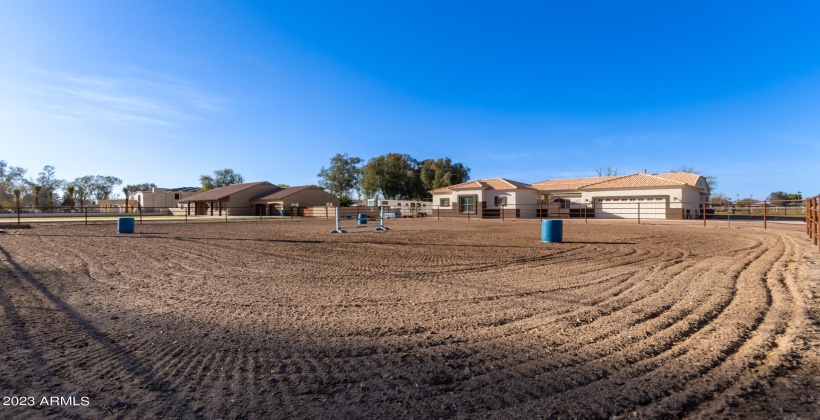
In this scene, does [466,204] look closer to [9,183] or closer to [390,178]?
[390,178]

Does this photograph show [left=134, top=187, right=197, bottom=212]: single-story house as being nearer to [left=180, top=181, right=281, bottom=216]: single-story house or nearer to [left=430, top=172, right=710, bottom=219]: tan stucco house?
[left=180, top=181, right=281, bottom=216]: single-story house

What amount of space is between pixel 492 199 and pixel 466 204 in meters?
2.79

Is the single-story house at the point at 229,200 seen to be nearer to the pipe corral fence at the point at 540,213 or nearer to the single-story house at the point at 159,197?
the pipe corral fence at the point at 540,213

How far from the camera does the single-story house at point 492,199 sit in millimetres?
38312

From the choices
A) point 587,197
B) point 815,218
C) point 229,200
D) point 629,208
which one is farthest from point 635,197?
point 229,200

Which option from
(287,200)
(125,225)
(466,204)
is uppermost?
(287,200)

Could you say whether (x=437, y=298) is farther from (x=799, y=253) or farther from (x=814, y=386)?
(x=799, y=253)

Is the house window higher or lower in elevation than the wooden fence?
higher

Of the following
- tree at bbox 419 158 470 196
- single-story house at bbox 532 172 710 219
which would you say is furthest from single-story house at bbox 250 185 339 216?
single-story house at bbox 532 172 710 219

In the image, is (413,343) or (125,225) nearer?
(413,343)

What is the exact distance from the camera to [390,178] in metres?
63.5

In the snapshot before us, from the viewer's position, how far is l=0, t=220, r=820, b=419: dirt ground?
2627 mm

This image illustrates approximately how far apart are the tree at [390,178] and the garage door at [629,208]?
3415cm

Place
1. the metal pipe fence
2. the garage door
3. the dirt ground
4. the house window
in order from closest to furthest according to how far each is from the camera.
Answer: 1. the dirt ground
2. the metal pipe fence
3. the garage door
4. the house window
